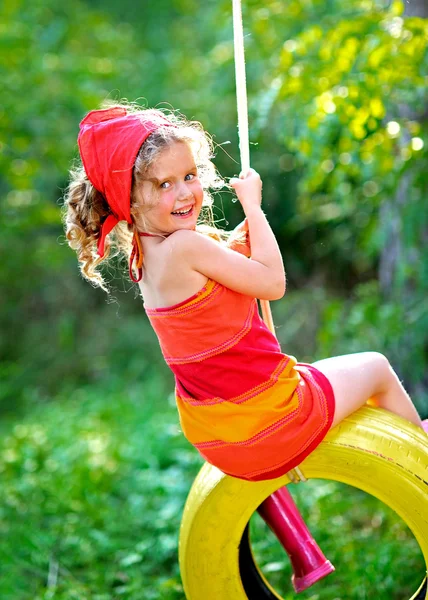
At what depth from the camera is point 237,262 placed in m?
2.12

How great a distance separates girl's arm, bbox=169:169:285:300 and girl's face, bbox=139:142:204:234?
0.05 m

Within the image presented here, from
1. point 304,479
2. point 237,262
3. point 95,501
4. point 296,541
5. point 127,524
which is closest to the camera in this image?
point 237,262

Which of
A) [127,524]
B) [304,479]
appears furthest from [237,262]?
[127,524]

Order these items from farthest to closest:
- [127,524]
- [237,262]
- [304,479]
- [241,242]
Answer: [127,524] → [304,479] → [241,242] → [237,262]

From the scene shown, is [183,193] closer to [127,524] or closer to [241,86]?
[241,86]

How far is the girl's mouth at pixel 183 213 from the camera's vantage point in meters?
2.17

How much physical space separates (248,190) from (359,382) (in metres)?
0.65

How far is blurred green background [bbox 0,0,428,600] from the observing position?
11.3ft

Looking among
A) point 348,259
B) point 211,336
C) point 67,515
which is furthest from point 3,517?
point 348,259

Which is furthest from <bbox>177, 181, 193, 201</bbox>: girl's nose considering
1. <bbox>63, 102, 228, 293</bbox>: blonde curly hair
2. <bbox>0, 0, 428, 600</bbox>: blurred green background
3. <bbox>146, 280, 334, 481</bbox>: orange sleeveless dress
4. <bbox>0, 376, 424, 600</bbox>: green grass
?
<bbox>0, 376, 424, 600</bbox>: green grass

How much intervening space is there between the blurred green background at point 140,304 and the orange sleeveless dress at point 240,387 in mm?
1243

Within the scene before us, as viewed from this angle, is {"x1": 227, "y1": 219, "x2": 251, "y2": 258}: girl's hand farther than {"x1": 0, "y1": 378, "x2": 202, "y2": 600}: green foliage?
No

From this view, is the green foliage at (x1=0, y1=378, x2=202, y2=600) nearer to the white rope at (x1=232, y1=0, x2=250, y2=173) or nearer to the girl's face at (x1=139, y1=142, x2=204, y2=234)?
the girl's face at (x1=139, y1=142, x2=204, y2=234)

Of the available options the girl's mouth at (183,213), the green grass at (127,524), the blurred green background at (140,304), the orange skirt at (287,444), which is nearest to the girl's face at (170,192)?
the girl's mouth at (183,213)
